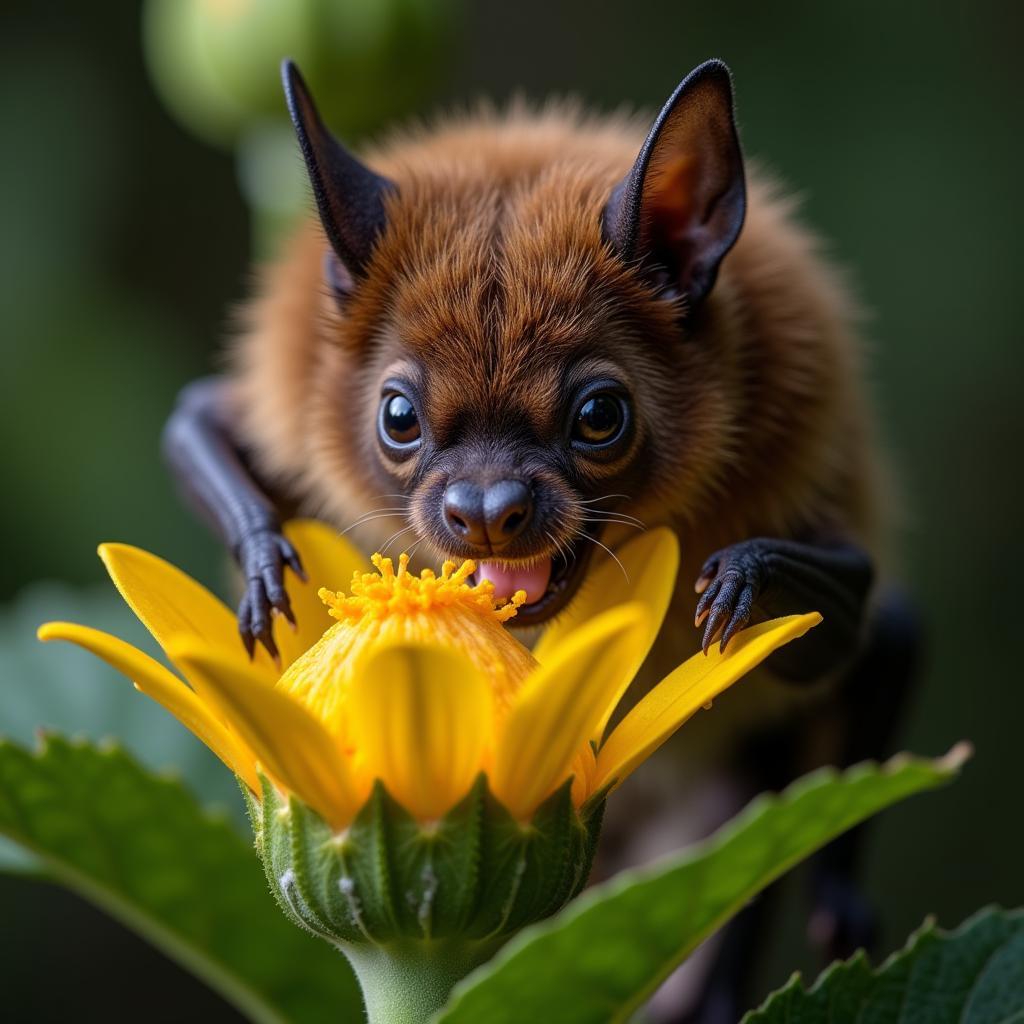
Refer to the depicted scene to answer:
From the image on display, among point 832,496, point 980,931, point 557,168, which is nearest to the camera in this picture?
point 980,931

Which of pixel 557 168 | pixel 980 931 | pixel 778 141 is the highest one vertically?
pixel 778 141

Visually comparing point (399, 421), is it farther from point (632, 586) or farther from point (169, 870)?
point (169, 870)

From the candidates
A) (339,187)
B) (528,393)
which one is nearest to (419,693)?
(528,393)

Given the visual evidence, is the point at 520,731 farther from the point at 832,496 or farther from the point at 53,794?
the point at 832,496

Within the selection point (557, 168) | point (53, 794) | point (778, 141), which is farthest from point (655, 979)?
point (778, 141)

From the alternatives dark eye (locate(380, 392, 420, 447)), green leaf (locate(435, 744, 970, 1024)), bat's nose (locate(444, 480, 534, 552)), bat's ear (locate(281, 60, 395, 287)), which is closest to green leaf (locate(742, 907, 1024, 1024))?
green leaf (locate(435, 744, 970, 1024))

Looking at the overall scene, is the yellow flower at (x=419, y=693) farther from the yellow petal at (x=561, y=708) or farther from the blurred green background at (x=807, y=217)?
the blurred green background at (x=807, y=217)
